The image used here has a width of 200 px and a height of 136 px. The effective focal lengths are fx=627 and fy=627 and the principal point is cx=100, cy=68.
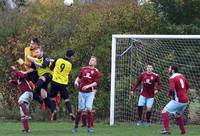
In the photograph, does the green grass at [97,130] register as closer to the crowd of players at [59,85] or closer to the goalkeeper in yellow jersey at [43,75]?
the crowd of players at [59,85]

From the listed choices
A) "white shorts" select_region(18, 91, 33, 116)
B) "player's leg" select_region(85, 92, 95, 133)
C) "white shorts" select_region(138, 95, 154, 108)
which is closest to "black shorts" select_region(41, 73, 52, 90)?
"white shorts" select_region(18, 91, 33, 116)

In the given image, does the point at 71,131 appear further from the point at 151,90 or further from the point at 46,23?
the point at 46,23

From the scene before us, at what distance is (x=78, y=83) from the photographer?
59.9 ft

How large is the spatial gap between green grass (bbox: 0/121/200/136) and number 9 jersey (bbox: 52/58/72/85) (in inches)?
59.9

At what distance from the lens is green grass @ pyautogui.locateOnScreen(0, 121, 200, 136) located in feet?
57.2

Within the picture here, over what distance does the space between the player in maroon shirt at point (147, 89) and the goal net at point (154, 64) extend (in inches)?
42.9

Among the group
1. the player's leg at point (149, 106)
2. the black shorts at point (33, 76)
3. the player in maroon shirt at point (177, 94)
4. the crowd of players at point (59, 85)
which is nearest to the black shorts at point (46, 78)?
the crowd of players at point (59, 85)

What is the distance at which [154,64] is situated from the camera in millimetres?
22438

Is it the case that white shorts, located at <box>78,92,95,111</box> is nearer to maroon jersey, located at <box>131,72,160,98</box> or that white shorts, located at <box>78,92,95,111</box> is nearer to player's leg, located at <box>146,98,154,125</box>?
maroon jersey, located at <box>131,72,160,98</box>

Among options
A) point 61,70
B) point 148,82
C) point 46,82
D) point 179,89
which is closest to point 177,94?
point 179,89

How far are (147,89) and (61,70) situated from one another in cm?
397

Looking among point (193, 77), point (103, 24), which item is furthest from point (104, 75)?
point (193, 77)

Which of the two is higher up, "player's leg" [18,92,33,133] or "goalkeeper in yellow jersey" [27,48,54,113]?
"goalkeeper in yellow jersey" [27,48,54,113]

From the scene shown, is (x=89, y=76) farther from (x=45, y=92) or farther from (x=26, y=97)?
(x=26, y=97)
